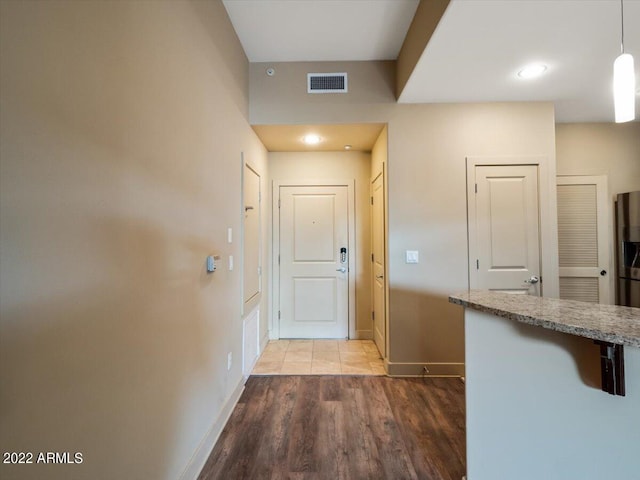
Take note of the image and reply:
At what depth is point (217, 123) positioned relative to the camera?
6.39 ft

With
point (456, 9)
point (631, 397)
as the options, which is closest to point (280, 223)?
point (456, 9)

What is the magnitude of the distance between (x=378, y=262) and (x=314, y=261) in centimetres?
86

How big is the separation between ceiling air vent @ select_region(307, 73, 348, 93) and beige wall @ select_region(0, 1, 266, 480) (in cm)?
117

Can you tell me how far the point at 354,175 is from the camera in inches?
143

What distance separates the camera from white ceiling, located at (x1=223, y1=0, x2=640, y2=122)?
1655mm

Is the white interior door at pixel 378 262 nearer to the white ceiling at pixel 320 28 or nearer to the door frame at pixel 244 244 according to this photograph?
the white ceiling at pixel 320 28

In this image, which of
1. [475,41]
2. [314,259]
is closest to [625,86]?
[475,41]

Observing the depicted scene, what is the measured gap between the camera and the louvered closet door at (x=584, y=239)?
3008mm

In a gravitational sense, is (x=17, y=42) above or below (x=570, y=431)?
above

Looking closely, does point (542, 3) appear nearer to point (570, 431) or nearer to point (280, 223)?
point (570, 431)

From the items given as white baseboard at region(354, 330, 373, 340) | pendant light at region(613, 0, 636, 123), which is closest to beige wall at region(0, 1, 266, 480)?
pendant light at region(613, 0, 636, 123)

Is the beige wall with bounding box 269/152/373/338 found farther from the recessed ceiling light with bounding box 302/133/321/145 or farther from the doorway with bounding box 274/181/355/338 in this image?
the recessed ceiling light with bounding box 302/133/321/145

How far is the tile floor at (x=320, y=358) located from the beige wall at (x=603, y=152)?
3.00m

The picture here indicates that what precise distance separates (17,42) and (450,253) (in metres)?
2.86
